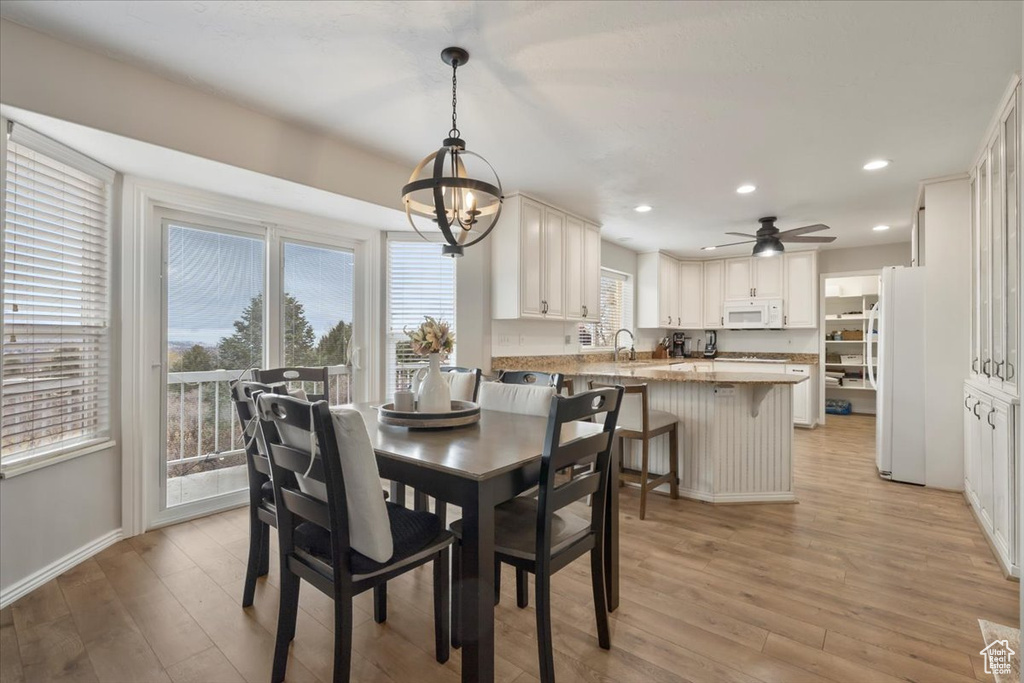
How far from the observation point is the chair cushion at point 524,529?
162cm

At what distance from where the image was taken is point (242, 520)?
308cm

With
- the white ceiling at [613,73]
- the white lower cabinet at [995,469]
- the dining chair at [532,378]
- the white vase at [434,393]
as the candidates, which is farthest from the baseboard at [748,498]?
the white ceiling at [613,73]

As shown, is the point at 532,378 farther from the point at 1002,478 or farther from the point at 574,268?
the point at 1002,478

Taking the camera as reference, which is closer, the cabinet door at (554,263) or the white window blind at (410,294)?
the white window blind at (410,294)

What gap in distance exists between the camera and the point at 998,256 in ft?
8.68

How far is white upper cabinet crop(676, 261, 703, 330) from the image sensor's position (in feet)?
22.8

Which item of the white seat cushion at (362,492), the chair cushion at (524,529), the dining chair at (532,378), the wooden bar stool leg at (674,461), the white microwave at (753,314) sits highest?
the white microwave at (753,314)

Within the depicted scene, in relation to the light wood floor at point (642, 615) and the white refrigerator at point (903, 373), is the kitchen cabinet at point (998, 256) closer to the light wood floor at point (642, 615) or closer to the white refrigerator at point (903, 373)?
the white refrigerator at point (903, 373)

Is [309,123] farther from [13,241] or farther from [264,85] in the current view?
[13,241]

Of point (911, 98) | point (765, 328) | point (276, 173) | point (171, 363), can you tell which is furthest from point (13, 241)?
point (765, 328)

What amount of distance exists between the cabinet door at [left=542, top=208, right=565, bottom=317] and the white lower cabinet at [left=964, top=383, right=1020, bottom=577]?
299cm

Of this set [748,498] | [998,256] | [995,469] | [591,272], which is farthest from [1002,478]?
[591,272]

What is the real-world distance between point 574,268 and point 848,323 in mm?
5248

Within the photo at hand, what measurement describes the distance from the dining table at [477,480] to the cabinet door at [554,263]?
2.44 metres
